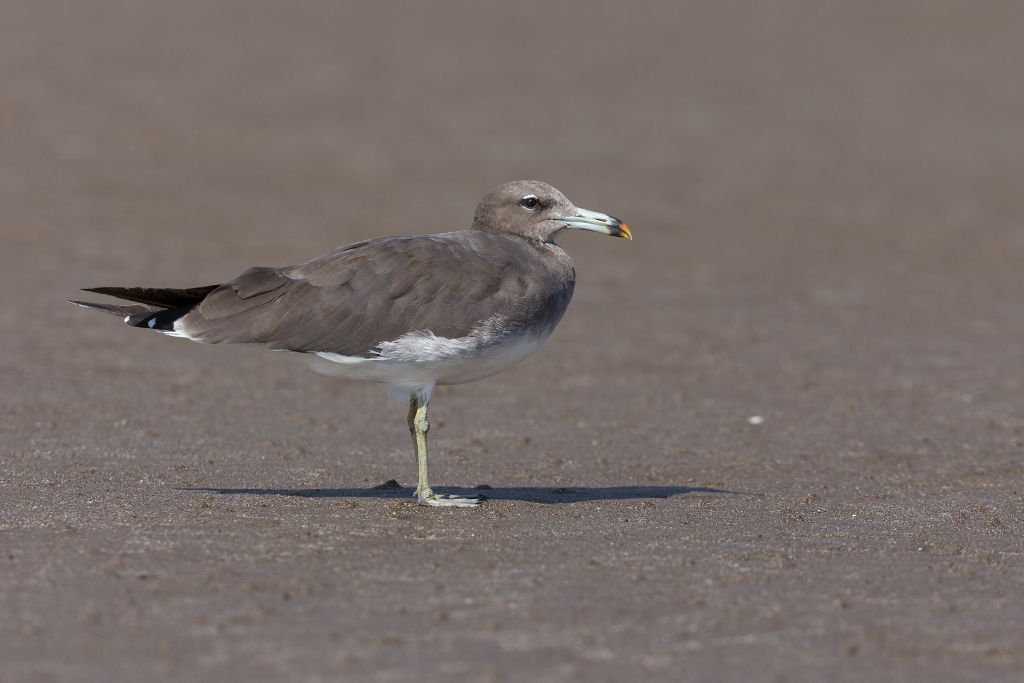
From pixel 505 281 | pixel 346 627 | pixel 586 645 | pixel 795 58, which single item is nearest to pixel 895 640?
pixel 586 645

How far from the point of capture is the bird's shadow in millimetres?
7820

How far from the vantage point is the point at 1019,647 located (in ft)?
17.8

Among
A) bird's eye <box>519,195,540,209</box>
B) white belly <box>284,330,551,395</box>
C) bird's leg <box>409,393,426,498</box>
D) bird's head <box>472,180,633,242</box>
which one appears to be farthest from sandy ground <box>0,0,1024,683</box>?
bird's eye <box>519,195,540,209</box>

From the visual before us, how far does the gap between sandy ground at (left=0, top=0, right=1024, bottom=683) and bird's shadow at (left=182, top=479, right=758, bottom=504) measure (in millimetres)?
80

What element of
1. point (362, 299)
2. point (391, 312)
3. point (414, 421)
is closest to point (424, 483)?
point (414, 421)

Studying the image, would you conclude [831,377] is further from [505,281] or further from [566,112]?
[566,112]

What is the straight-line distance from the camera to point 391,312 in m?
7.31

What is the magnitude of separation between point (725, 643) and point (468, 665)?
1.17 m

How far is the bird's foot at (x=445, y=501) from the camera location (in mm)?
7520

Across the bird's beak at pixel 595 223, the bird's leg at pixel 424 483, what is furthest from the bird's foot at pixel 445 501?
the bird's beak at pixel 595 223

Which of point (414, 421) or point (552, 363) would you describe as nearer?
point (414, 421)

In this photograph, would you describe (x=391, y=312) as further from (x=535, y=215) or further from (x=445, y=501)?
(x=535, y=215)

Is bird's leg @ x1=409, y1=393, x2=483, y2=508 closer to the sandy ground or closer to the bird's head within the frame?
the sandy ground

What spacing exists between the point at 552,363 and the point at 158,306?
5491 mm
